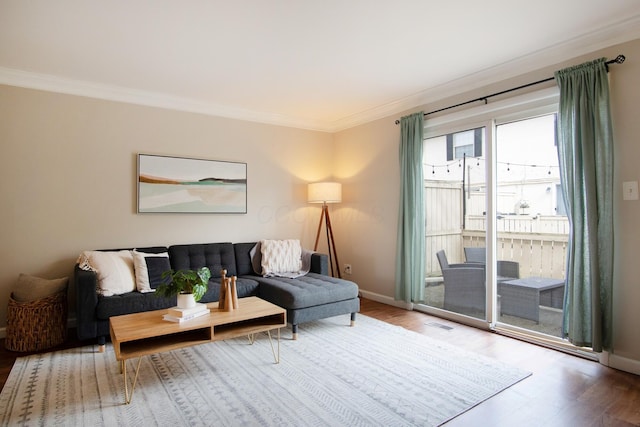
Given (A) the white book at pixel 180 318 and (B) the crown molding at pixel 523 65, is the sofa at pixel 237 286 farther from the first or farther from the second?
(B) the crown molding at pixel 523 65

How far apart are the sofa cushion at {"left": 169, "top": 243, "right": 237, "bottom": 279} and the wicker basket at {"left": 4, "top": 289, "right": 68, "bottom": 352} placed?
1.14 metres

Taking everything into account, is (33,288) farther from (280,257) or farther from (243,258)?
(280,257)

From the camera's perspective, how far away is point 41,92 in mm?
3635

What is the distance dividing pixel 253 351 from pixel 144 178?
235 cm

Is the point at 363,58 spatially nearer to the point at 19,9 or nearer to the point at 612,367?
the point at 19,9

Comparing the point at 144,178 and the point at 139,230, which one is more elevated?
the point at 144,178

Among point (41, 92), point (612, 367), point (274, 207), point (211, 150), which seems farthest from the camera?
point (274, 207)

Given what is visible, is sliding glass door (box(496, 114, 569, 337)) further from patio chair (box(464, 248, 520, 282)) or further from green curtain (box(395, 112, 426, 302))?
green curtain (box(395, 112, 426, 302))

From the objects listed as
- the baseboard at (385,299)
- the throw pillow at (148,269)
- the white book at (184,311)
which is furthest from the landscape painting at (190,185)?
the baseboard at (385,299)

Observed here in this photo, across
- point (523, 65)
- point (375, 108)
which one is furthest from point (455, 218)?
point (375, 108)

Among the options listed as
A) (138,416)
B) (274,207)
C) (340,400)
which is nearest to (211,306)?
(138,416)

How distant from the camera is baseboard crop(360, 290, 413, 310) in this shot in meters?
4.45

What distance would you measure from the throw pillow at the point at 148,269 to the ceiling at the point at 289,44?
1779mm

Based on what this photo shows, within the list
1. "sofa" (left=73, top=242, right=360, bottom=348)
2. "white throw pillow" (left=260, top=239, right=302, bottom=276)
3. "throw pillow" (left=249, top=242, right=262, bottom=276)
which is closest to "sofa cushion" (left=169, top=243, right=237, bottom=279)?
"sofa" (left=73, top=242, right=360, bottom=348)
